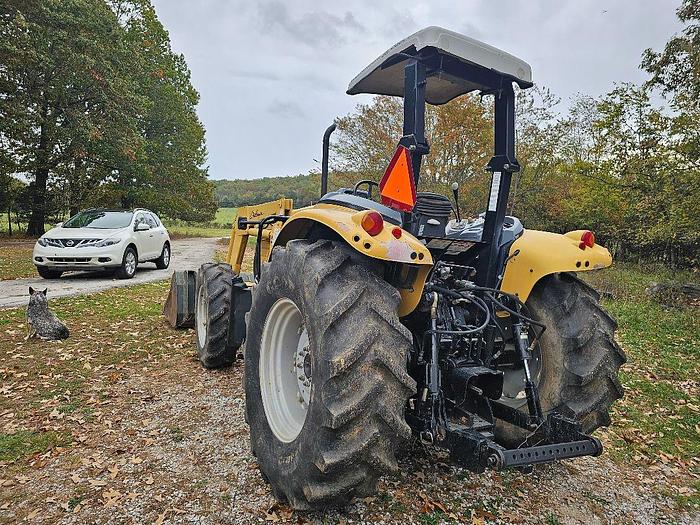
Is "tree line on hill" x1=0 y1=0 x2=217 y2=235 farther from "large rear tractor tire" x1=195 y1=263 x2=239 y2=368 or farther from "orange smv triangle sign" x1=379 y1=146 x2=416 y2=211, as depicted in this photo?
"orange smv triangle sign" x1=379 y1=146 x2=416 y2=211

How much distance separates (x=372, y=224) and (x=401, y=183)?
0.39 meters

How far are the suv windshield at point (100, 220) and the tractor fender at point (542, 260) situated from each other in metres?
11.3

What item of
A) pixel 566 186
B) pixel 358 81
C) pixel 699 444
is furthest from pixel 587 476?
pixel 566 186

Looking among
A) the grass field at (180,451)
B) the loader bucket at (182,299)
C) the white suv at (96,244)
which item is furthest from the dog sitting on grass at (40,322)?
the white suv at (96,244)

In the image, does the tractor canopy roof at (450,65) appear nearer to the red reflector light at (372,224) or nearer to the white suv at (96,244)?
the red reflector light at (372,224)

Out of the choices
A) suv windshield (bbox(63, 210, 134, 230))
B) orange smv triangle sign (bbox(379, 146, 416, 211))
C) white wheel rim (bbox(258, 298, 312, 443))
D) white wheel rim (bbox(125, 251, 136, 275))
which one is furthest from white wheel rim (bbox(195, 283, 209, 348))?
suv windshield (bbox(63, 210, 134, 230))

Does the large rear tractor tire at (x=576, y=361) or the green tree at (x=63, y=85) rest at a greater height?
the green tree at (x=63, y=85)

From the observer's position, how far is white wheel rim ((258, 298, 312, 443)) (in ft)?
9.89

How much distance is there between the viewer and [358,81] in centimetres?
359

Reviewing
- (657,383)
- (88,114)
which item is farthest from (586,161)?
(88,114)

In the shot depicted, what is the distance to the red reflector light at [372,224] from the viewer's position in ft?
8.00

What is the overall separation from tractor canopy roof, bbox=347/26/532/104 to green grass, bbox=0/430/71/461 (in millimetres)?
3334

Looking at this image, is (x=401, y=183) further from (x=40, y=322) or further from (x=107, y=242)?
(x=107, y=242)

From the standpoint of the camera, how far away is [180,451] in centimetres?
351
